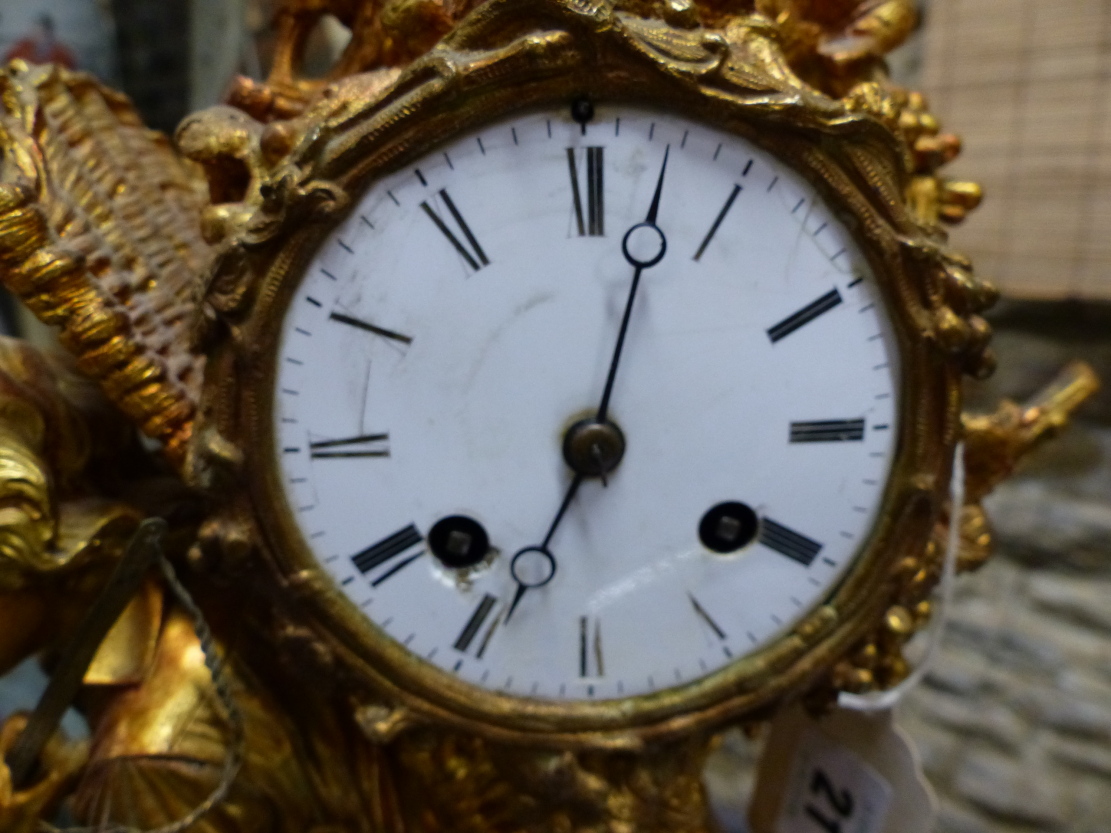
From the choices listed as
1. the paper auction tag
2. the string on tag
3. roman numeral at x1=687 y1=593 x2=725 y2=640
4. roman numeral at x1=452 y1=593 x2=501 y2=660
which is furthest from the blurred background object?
roman numeral at x1=452 y1=593 x2=501 y2=660

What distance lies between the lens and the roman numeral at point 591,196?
50 centimetres

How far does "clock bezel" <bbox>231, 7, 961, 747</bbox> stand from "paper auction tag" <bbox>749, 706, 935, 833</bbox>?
0.14 meters

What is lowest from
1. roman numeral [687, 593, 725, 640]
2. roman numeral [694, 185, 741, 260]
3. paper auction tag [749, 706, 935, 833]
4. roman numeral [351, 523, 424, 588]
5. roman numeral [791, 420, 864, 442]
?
Answer: paper auction tag [749, 706, 935, 833]

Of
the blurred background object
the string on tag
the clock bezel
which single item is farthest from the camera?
the blurred background object

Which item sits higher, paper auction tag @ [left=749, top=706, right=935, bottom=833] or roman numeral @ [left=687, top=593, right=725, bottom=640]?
roman numeral @ [left=687, top=593, right=725, bottom=640]

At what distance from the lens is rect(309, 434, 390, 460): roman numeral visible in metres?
0.51

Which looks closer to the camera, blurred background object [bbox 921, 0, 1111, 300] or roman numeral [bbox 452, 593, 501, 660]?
roman numeral [bbox 452, 593, 501, 660]

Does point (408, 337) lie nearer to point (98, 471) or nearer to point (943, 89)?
point (98, 471)

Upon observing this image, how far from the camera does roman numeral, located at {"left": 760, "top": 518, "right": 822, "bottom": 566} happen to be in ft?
1.82

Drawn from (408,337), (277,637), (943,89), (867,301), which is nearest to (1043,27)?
(943,89)

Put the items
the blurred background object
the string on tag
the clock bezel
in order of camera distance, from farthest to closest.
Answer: the blurred background object, the string on tag, the clock bezel

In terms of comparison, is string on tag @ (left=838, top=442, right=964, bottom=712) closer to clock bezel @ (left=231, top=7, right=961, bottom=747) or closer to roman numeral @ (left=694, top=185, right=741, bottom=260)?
clock bezel @ (left=231, top=7, right=961, bottom=747)

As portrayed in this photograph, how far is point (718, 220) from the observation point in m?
0.52

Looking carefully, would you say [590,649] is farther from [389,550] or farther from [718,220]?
[718,220]
